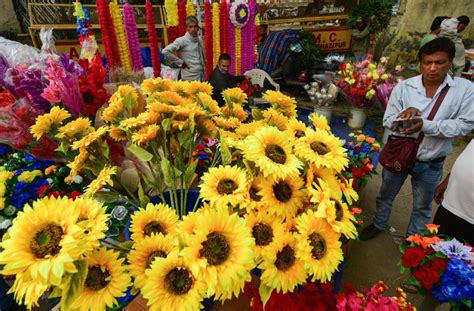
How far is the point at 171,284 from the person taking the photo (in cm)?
56

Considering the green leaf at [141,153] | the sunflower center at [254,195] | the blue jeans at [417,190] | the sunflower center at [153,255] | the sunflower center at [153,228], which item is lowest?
the blue jeans at [417,190]

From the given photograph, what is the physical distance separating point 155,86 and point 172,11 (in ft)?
13.4

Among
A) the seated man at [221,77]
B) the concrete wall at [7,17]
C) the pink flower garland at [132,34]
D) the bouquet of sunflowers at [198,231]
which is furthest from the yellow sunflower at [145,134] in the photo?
→ the concrete wall at [7,17]

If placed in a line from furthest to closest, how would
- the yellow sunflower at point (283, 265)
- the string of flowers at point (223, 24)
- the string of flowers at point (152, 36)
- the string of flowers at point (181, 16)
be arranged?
the string of flowers at point (223, 24) < the string of flowers at point (181, 16) < the string of flowers at point (152, 36) < the yellow sunflower at point (283, 265)

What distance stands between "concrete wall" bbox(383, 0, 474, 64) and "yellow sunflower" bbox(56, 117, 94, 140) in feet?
32.4

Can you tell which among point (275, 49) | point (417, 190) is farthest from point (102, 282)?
point (275, 49)

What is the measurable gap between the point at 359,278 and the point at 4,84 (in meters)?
2.61

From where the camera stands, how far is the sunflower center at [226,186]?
0.65 metres

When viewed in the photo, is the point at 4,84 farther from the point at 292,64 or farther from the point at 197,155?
the point at 292,64

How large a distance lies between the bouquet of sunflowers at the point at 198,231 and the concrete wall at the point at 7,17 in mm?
6653

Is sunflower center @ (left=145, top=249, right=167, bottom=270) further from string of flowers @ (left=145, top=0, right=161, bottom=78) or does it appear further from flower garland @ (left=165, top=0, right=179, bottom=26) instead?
flower garland @ (left=165, top=0, right=179, bottom=26)

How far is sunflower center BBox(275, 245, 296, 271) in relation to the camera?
603mm

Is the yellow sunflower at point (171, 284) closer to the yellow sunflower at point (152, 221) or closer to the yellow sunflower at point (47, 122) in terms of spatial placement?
the yellow sunflower at point (152, 221)

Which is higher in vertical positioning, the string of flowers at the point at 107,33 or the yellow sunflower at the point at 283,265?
the string of flowers at the point at 107,33
